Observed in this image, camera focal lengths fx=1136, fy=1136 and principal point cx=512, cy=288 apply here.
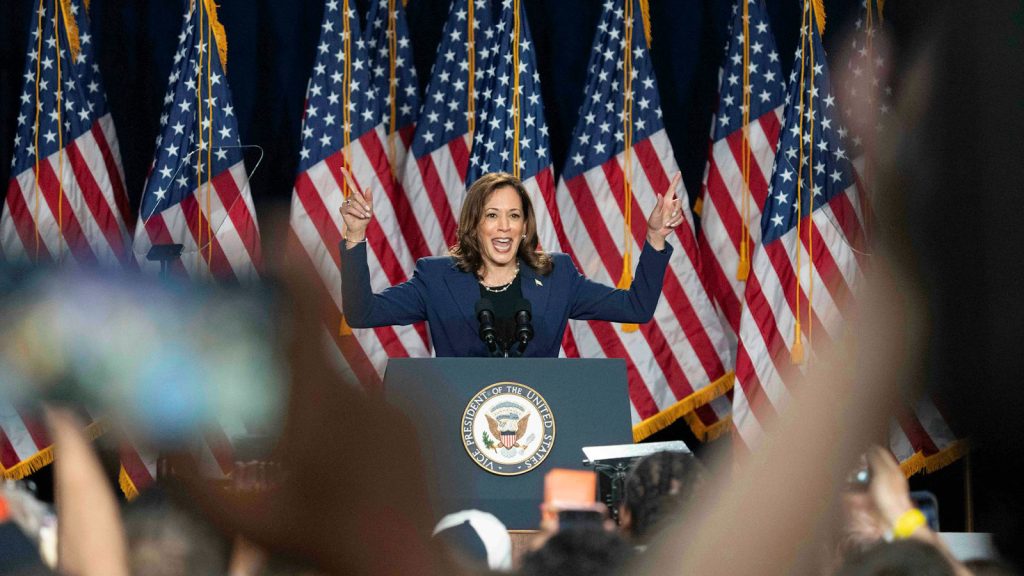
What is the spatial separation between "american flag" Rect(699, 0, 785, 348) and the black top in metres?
3.39

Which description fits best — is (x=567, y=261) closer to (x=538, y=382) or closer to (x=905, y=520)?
(x=538, y=382)

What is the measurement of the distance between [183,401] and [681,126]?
6.88 meters

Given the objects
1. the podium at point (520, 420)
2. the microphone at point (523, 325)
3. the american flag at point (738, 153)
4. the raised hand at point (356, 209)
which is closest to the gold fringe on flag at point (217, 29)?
the american flag at point (738, 153)

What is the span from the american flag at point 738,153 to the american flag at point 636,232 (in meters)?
0.20

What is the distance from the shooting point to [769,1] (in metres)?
7.27

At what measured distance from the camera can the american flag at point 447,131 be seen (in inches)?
267

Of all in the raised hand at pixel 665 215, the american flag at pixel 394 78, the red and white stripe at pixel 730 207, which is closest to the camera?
the raised hand at pixel 665 215

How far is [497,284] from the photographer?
141 inches

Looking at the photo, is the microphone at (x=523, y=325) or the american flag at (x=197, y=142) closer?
the microphone at (x=523, y=325)

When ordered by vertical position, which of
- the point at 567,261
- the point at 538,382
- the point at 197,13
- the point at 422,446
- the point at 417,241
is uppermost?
the point at 197,13

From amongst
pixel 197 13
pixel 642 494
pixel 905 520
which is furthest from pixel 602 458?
pixel 197 13

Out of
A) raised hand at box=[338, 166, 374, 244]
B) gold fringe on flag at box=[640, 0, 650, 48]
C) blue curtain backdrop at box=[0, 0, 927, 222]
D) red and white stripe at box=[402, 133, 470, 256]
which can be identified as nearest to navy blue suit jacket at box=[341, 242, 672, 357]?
raised hand at box=[338, 166, 374, 244]

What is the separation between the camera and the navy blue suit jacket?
344 centimetres

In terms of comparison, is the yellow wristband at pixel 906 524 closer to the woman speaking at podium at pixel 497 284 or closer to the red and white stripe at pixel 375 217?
the woman speaking at podium at pixel 497 284
